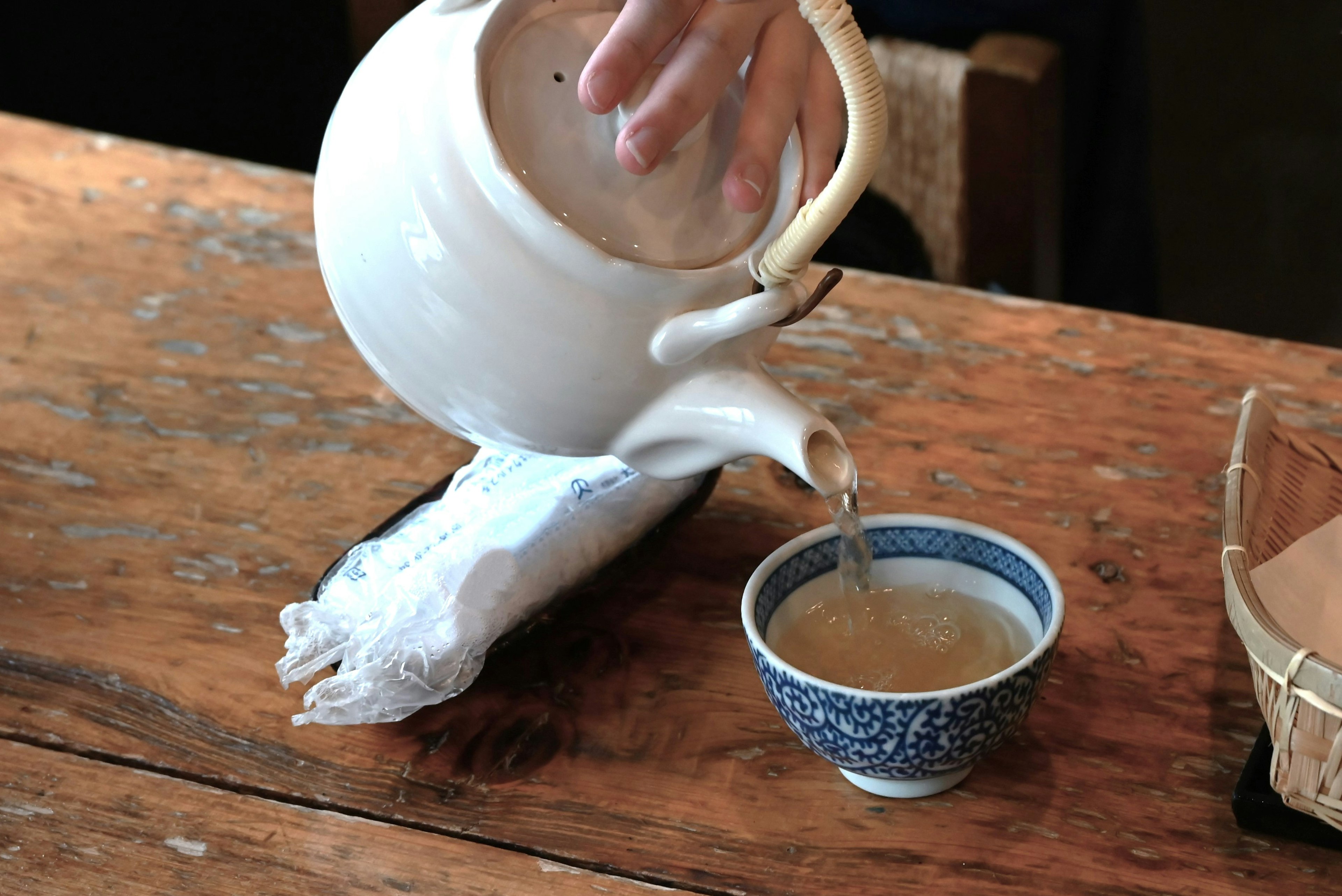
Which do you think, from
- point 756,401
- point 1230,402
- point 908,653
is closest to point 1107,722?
point 908,653

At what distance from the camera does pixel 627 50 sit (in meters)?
0.56

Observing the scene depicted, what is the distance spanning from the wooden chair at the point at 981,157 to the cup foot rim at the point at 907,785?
98 cm

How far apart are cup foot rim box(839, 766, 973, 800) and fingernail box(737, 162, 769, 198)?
29cm

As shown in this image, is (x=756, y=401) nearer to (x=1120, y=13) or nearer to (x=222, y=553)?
(x=222, y=553)

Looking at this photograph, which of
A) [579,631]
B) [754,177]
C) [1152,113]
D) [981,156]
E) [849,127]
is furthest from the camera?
[1152,113]

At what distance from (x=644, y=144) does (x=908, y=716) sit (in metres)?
0.28

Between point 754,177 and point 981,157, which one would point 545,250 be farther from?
point 981,157

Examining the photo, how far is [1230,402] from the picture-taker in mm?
894

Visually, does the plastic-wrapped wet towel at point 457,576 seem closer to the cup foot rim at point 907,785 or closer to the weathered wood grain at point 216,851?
the weathered wood grain at point 216,851

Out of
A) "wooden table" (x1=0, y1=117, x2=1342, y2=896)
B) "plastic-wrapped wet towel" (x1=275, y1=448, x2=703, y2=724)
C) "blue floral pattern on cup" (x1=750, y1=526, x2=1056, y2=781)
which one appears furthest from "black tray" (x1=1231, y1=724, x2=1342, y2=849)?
"plastic-wrapped wet towel" (x1=275, y1=448, x2=703, y2=724)

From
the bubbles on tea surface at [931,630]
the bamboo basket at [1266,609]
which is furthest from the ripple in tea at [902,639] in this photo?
the bamboo basket at [1266,609]

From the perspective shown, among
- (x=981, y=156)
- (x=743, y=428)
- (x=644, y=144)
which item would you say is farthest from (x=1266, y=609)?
(x=981, y=156)

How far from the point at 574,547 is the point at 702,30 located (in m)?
0.29

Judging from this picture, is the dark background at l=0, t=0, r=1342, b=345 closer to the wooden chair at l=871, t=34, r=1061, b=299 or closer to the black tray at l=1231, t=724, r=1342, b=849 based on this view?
the wooden chair at l=871, t=34, r=1061, b=299
